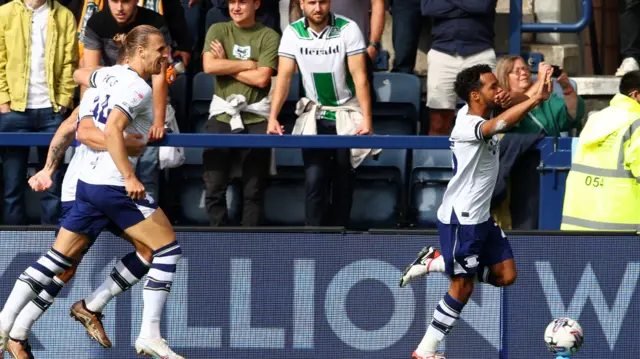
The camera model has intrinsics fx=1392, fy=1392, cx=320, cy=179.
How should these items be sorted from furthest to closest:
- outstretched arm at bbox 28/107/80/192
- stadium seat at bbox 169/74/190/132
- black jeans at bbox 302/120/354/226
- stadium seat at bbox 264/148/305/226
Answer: stadium seat at bbox 169/74/190/132 → stadium seat at bbox 264/148/305/226 → black jeans at bbox 302/120/354/226 → outstretched arm at bbox 28/107/80/192

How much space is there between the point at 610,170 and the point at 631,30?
282 cm

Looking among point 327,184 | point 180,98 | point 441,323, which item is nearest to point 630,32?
point 327,184

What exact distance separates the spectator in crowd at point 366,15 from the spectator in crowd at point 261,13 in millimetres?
136

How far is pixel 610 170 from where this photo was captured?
9.69m

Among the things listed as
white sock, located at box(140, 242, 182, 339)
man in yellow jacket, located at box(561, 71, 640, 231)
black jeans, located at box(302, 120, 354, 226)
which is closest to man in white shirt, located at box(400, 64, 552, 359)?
man in yellow jacket, located at box(561, 71, 640, 231)

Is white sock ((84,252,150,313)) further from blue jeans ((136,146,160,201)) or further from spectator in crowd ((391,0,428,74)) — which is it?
spectator in crowd ((391,0,428,74))

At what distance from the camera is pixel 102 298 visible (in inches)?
352

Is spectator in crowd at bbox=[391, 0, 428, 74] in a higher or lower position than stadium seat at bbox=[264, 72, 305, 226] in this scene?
higher

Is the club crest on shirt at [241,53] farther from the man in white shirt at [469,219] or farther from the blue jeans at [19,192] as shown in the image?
the man in white shirt at [469,219]

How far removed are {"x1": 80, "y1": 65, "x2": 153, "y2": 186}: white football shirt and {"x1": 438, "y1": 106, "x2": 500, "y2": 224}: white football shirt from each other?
1994mm

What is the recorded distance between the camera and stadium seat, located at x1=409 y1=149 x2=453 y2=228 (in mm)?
10617

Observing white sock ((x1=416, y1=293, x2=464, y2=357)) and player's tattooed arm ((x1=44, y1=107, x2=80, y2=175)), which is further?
player's tattooed arm ((x1=44, y1=107, x2=80, y2=175))

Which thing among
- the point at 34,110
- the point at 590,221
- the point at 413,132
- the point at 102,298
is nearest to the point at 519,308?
the point at 590,221

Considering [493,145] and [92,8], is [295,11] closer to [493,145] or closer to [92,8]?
[92,8]
